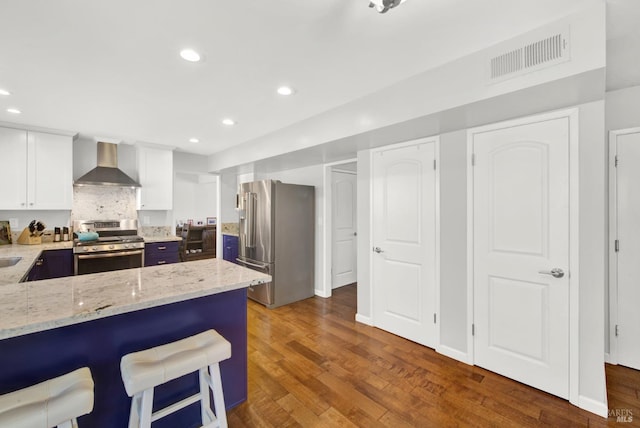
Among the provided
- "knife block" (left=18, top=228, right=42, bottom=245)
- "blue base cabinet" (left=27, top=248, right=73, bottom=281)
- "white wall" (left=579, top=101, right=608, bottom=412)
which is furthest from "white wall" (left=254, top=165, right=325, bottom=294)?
"knife block" (left=18, top=228, right=42, bottom=245)

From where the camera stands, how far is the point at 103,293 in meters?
1.43

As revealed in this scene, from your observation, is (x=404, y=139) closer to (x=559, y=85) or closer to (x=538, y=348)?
(x=559, y=85)

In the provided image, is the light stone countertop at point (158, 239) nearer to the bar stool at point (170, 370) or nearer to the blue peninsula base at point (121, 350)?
the blue peninsula base at point (121, 350)


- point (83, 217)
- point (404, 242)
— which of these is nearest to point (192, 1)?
point (404, 242)

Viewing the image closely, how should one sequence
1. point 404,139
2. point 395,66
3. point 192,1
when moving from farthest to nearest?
point 404,139
point 395,66
point 192,1

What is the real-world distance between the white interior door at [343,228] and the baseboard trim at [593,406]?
10.2 ft

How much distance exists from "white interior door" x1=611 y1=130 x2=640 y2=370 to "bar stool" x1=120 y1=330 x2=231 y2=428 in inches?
127

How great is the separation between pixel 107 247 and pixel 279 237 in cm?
231

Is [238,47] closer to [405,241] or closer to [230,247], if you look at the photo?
[405,241]

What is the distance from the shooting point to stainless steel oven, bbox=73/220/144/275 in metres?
3.59

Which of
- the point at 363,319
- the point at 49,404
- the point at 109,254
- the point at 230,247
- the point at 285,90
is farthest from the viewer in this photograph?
the point at 230,247

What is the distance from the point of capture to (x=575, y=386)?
1932 millimetres

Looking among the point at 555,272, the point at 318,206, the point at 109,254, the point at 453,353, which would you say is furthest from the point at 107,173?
the point at 555,272

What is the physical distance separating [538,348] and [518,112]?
5.83 feet
